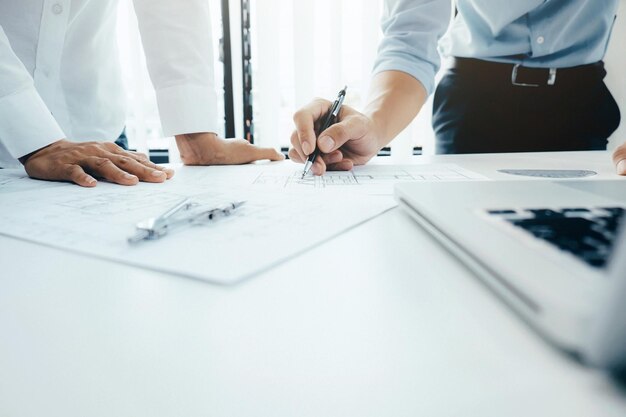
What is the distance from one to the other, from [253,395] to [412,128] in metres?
1.84

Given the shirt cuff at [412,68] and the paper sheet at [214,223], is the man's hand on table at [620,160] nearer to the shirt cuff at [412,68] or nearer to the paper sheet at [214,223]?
the paper sheet at [214,223]

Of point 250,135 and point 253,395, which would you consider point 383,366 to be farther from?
point 250,135

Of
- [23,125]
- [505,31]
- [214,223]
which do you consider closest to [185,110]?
[23,125]

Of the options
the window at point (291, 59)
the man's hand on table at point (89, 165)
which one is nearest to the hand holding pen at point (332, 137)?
the man's hand on table at point (89, 165)

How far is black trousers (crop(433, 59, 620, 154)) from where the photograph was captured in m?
1.06

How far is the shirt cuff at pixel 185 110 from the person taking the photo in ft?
3.03

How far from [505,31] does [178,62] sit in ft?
2.63

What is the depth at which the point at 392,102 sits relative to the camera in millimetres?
885

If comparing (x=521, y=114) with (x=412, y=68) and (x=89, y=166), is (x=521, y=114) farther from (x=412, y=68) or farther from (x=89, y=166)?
(x=89, y=166)

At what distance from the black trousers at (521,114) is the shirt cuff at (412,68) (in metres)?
0.20

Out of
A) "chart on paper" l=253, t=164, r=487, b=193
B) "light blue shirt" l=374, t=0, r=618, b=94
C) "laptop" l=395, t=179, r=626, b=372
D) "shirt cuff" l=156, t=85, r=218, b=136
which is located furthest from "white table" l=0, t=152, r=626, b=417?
"light blue shirt" l=374, t=0, r=618, b=94

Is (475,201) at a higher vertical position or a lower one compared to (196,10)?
lower

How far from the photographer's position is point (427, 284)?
0.81 ft

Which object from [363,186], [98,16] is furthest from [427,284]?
[98,16]
